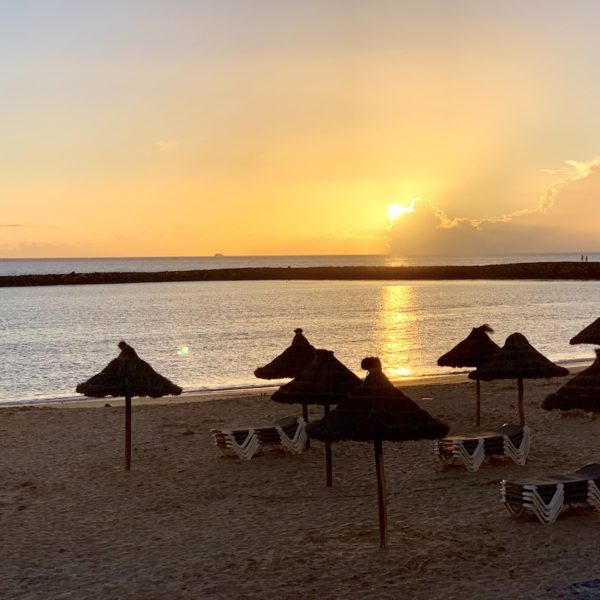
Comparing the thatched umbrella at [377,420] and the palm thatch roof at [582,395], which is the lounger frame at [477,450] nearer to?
the palm thatch roof at [582,395]

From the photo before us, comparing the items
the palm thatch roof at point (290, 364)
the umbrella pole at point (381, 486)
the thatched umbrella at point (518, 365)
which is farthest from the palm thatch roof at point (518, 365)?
the umbrella pole at point (381, 486)

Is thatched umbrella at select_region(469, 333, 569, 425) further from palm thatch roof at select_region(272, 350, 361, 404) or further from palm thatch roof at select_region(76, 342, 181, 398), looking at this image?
palm thatch roof at select_region(76, 342, 181, 398)

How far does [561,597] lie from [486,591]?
805 mm

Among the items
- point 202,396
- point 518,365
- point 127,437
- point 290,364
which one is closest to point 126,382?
point 127,437

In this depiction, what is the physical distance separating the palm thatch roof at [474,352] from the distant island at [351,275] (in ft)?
388

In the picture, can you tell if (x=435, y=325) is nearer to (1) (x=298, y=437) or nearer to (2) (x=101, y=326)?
(2) (x=101, y=326)

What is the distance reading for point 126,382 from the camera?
1389 centimetres

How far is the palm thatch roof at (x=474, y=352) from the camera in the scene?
1788 cm

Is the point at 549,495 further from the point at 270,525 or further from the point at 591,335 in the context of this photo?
the point at 591,335

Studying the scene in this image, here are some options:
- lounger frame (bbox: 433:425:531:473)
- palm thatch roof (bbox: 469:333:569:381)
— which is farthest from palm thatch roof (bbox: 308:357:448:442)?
palm thatch roof (bbox: 469:333:569:381)

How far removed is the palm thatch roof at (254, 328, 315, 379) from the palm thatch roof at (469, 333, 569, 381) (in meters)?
3.77

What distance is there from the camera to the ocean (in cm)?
3409

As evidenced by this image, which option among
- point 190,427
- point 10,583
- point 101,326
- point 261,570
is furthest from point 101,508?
point 101,326

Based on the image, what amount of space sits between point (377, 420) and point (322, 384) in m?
3.33
